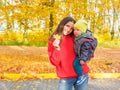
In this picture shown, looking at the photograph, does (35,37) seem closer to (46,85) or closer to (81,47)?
(46,85)

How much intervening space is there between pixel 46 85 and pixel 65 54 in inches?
141

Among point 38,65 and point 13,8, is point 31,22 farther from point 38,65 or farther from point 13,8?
point 38,65

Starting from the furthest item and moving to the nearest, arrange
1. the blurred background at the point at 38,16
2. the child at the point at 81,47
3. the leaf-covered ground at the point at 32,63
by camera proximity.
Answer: the blurred background at the point at 38,16, the leaf-covered ground at the point at 32,63, the child at the point at 81,47

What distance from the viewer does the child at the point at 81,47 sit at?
3.38 meters

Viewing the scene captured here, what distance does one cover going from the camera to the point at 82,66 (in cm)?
349

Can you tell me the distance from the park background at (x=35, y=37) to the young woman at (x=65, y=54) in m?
3.41

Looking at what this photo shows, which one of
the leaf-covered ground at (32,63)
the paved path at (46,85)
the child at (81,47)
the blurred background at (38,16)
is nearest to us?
the child at (81,47)

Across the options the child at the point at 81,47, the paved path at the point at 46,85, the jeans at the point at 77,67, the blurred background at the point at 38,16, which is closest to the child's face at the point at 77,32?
the child at the point at 81,47

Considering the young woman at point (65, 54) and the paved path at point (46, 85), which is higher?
the young woman at point (65, 54)

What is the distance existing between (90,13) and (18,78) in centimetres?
467

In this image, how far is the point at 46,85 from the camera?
22.7 feet

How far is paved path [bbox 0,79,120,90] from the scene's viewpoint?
6.66 m

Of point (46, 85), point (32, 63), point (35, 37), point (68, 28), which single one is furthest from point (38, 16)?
point (68, 28)

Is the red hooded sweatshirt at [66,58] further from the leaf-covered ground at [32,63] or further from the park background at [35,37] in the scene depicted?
the leaf-covered ground at [32,63]
